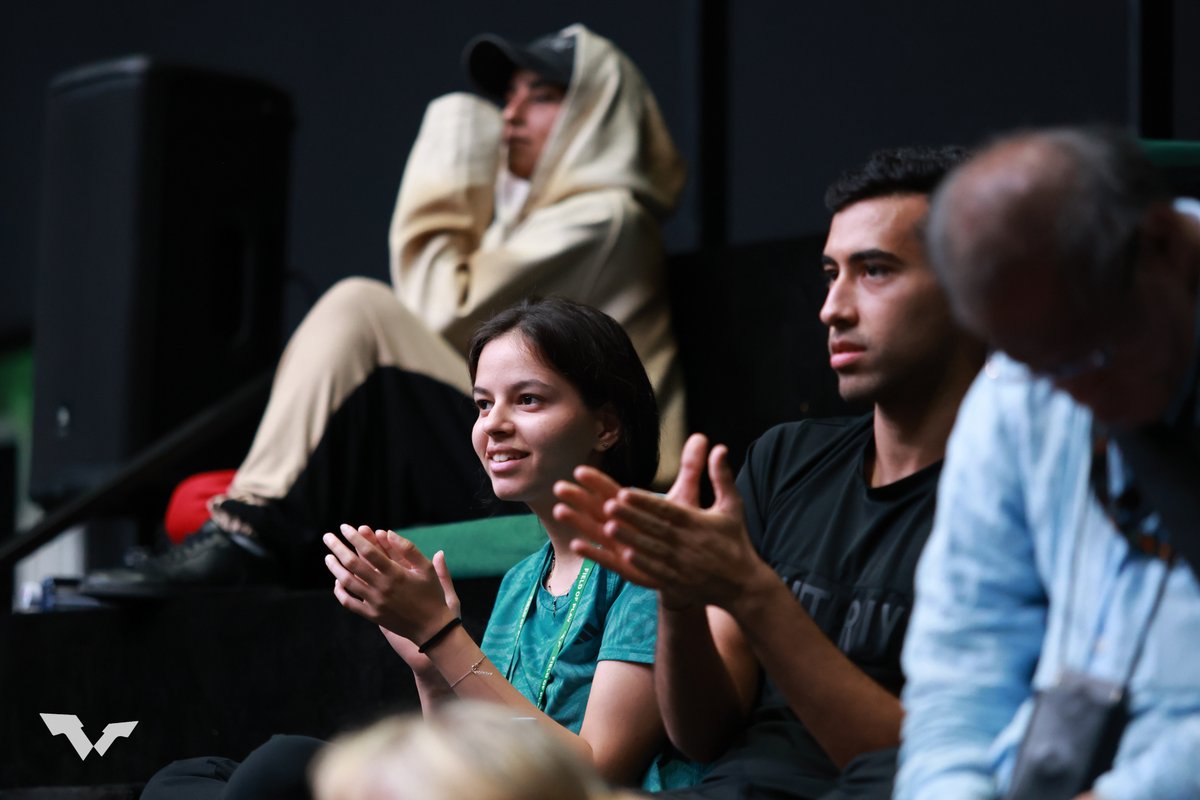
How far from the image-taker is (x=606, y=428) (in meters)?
1.87

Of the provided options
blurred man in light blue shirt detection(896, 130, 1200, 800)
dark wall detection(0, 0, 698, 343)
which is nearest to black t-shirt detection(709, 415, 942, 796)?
blurred man in light blue shirt detection(896, 130, 1200, 800)

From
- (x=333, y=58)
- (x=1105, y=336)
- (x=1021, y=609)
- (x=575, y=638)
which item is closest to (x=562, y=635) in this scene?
(x=575, y=638)

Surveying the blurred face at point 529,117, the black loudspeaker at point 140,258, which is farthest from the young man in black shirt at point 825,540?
the black loudspeaker at point 140,258

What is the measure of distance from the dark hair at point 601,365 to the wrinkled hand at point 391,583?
0.32 metres

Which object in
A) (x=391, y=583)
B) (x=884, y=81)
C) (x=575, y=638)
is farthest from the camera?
(x=884, y=81)

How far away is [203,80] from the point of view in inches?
145

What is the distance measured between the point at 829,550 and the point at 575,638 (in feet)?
1.10

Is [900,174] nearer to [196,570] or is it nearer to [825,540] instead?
[825,540]

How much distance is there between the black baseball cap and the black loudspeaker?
79 cm

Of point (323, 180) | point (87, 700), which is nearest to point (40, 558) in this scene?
point (323, 180)

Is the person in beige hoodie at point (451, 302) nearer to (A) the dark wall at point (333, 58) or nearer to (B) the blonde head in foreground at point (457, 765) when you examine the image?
(A) the dark wall at point (333, 58)

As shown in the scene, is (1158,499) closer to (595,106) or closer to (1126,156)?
(1126,156)

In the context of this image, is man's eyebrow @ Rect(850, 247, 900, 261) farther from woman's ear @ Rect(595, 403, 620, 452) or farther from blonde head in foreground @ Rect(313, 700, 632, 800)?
blonde head in foreground @ Rect(313, 700, 632, 800)

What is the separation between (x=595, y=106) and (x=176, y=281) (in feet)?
3.59
